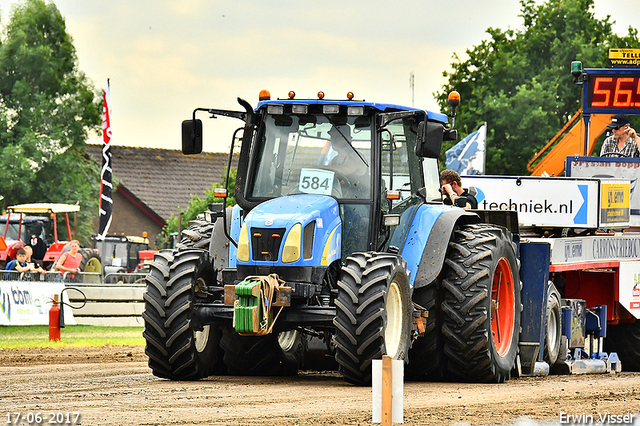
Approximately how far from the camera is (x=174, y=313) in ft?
33.2

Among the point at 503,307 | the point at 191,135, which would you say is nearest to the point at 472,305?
the point at 503,307

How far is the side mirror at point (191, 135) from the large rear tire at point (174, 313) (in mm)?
1006

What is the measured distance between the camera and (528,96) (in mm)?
44000

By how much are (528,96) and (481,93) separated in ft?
7.33

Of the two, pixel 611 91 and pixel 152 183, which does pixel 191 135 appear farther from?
pixel 152 183

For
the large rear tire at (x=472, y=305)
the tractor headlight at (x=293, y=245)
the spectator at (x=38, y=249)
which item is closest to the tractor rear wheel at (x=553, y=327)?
the large rear tire at (x=472, y=305)

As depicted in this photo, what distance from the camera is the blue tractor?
32.0ft

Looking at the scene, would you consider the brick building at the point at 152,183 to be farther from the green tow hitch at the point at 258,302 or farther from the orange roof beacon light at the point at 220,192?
the green tow hitch at the point at 258,302

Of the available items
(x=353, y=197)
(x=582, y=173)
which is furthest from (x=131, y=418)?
(x=582, y=173)

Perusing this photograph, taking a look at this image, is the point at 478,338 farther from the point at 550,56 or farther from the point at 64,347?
the point at 550,56

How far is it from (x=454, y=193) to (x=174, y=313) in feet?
13.9

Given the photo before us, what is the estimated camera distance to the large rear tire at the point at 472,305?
1084cm

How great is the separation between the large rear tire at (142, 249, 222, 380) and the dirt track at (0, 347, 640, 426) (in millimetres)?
199

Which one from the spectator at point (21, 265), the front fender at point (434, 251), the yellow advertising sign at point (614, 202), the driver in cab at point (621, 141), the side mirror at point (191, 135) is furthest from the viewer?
the spectator at point (21, 265)
